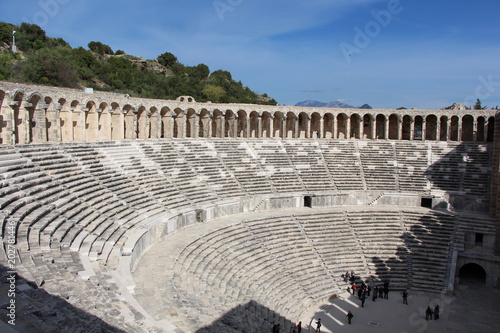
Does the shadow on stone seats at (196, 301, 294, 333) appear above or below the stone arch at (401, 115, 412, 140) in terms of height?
below

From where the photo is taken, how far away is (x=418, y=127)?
32.1 meters

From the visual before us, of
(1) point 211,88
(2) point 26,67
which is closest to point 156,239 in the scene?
(2) point 26,67

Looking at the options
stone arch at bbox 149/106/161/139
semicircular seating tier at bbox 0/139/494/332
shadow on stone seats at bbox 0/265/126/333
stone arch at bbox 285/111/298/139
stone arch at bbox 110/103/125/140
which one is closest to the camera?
shadow on stone seats at bbox 0/265/126/333

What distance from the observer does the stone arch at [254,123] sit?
1204 inches

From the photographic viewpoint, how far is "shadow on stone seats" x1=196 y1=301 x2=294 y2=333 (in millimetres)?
10242

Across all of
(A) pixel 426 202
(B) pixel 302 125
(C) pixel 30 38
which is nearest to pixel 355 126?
(B) pixel 302 125

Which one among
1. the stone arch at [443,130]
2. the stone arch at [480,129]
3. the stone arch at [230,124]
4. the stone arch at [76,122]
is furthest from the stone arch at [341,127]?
the stone arch at [76,122]

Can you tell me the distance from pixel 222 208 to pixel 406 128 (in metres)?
19.2

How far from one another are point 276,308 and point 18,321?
35.3 ft

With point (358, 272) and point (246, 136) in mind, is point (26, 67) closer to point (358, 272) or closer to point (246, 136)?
point (246, 136)

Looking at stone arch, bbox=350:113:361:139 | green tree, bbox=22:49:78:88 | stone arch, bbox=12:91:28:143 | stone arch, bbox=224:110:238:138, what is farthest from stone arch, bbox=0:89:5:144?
stone arch, bbox=350:113:361:139

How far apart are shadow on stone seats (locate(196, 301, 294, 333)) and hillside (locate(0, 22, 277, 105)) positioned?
3297 centimetres

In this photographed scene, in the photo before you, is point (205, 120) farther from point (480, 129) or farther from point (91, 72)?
point (91, 72)

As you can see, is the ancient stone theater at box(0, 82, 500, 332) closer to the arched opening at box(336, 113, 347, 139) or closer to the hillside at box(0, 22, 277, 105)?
the arched opening at box(336, 113, 347, 139)
